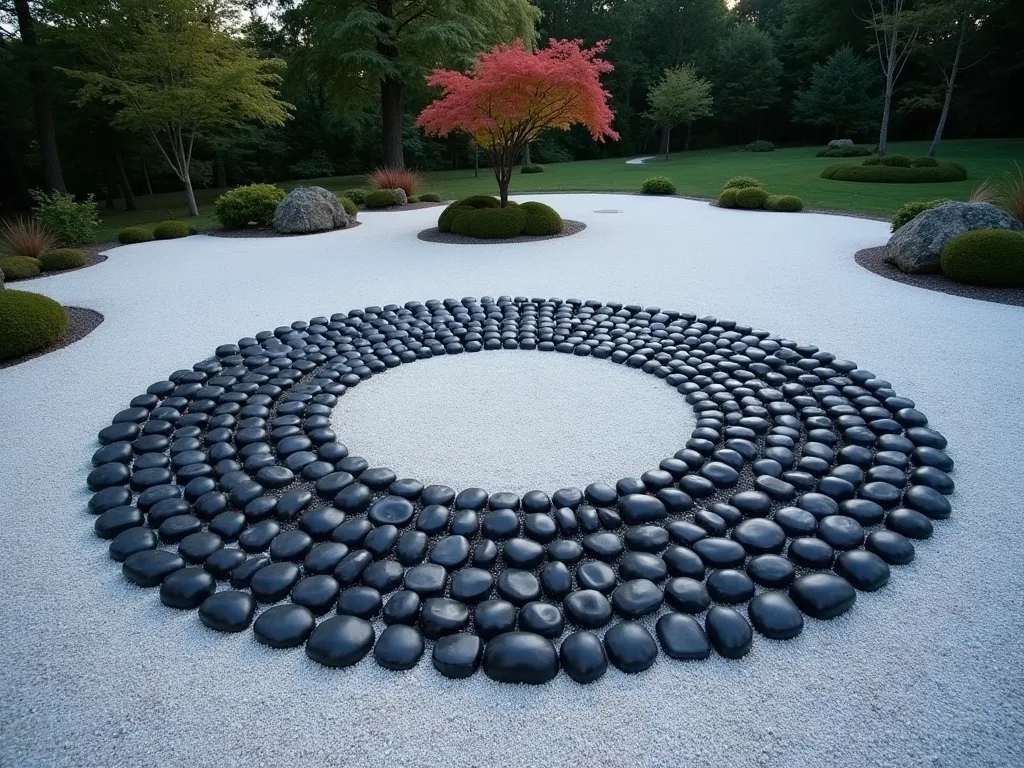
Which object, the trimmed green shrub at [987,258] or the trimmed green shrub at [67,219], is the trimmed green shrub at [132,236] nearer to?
the trimmed green shrub at [67,219]

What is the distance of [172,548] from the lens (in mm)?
2744

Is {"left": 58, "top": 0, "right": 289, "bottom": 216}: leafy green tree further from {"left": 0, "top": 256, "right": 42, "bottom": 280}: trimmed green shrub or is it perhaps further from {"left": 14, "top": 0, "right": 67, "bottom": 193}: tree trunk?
{"left": 0, "top": 256, "right": 42, "bottom": 280}: trimmed green shrub

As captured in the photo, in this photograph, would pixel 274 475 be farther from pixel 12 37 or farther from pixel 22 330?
pixel 12 37

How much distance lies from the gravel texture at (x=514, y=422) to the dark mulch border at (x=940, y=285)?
470cm

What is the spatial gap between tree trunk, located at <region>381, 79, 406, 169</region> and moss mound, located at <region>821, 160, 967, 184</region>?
15773 millimetres

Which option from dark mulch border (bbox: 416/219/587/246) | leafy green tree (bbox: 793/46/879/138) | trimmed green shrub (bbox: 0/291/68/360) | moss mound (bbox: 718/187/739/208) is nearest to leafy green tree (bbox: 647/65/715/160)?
leafy green tree (bbox: 793/46/879/138)

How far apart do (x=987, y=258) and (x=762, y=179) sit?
610 inches

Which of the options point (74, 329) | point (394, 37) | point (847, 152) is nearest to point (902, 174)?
point (847, 152)

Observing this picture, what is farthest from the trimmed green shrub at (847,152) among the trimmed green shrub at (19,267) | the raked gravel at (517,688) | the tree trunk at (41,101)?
the tree trunk at (41,101)

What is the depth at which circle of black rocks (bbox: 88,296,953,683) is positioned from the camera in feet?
7.07

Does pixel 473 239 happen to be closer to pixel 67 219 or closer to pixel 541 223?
pixel 541 223

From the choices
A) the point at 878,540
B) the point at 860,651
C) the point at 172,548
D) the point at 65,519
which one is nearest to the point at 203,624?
the point at 172,548

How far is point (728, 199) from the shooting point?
14.5m

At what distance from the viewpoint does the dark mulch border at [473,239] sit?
10434 mm
